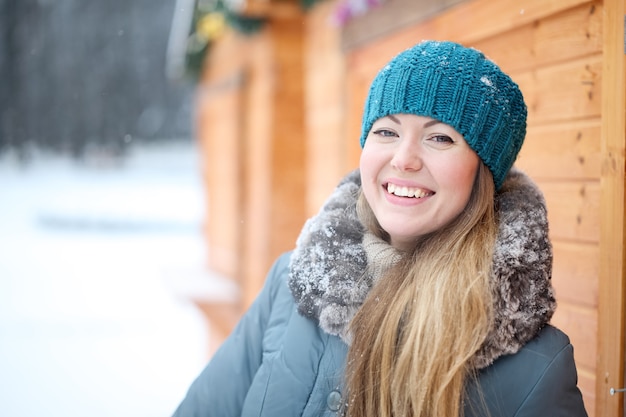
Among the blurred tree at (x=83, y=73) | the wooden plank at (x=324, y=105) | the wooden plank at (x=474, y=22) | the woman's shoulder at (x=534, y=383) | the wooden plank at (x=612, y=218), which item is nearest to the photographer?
the woman's shoulder at (x=534, y=383)

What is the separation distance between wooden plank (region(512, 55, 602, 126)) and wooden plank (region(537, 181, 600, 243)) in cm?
21

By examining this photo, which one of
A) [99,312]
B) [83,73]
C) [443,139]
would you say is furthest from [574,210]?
[83,73]

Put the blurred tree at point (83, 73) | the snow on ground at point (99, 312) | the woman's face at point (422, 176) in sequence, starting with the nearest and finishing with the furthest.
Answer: the woman's face at point (422, 176), the snow on ground at point (99, 312), the blurred tree at point (83, 73)

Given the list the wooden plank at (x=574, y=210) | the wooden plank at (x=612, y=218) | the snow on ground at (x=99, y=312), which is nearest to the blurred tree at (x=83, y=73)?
the snow on ground at (x=99, y=312)

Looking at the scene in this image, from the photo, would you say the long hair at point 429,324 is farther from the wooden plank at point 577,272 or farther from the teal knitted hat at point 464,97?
the wooden plank at point 577,272

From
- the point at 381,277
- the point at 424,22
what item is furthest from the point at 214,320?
the point at 381,277

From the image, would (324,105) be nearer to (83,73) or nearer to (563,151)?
(563,151)

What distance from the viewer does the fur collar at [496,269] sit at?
1.17 metres

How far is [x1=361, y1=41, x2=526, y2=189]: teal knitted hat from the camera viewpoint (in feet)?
4.12

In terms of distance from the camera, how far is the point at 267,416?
4.19ft

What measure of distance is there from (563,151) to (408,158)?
0.85 meters

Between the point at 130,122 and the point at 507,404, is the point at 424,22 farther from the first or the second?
the point at 130,122

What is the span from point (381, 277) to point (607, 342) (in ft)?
2.27

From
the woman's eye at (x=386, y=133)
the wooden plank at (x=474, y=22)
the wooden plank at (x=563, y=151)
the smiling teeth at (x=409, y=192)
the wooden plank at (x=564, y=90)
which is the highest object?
the wooden plank at (x=474, y=22)
